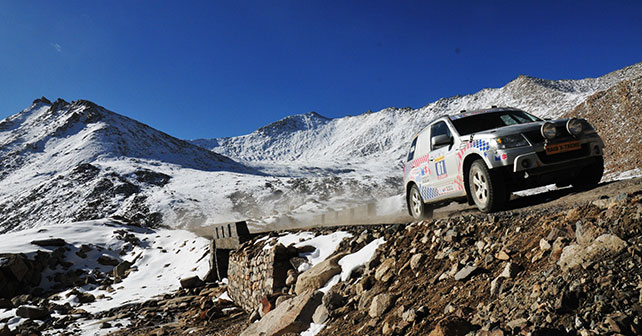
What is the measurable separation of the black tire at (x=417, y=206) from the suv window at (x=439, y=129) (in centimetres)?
132

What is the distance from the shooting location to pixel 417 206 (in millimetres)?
7941

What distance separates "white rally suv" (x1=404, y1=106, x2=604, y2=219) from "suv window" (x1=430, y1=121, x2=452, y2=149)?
46mm

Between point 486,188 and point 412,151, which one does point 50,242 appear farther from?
point 486,188

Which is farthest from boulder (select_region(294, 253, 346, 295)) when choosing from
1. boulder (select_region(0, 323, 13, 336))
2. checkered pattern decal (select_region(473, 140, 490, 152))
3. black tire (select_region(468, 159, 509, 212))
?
boulder (select_region(0, 323, 13, 336))

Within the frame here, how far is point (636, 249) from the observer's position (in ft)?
7.61

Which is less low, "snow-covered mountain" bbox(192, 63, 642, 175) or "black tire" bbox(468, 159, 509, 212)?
"snow-covered mountain" bbox(192, 63, 642, 175)

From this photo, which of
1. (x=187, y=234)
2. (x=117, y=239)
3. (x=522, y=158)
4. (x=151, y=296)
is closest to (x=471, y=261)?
(x=522, y=158)

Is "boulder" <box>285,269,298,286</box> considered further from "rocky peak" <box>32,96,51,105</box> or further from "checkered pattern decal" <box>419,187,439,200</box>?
"rocky peak" <box>32,96,51,105</box>

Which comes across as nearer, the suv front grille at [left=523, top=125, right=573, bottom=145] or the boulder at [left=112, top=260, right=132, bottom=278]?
the suv front grille at [left=523, top=125, right=573, bottom=145]

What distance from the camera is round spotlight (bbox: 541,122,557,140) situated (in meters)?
5.31

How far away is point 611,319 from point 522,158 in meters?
3.67

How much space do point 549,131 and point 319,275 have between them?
165 inches

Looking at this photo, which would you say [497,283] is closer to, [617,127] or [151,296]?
[151,296]

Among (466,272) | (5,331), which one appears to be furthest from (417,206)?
(5,331)
